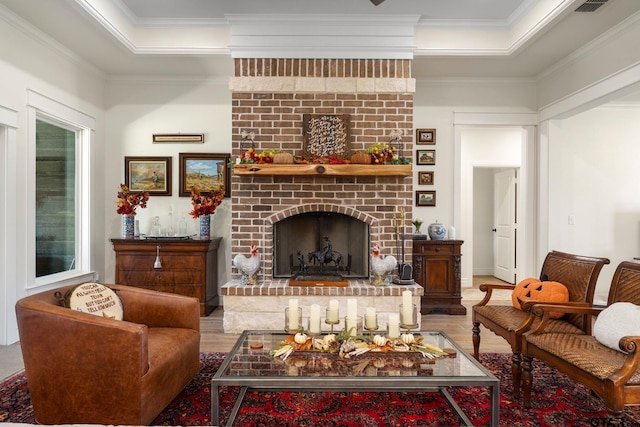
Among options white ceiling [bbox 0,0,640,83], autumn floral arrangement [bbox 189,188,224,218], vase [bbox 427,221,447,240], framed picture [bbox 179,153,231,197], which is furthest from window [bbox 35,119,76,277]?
vase [bbox 427,221,447,240]

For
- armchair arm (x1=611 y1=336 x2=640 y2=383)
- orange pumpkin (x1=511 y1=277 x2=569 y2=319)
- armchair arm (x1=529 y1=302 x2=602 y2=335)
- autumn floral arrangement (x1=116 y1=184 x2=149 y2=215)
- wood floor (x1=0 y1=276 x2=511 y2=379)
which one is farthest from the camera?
autumn floral arrangement (x1=116 y1=184 x2=149 y2=215)

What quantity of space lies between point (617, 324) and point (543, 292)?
Result: 712mm

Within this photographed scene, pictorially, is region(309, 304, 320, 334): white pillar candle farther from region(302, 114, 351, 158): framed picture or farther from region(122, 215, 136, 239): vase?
region(122, 215, 136, 239): vase

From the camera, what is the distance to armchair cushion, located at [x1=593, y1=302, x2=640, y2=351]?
210 centimetres

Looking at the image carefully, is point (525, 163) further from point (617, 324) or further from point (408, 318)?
point (408, 318)

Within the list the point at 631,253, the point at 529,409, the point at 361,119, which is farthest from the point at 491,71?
the point at 529,409

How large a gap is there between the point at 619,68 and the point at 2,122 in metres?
5.47

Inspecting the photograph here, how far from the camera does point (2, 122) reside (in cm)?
348

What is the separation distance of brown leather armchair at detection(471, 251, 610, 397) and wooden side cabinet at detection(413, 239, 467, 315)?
153cm

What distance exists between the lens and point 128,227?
186 inches

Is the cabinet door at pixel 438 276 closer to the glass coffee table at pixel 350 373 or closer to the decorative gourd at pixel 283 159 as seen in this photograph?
the decorative gourd at pixel 283 159

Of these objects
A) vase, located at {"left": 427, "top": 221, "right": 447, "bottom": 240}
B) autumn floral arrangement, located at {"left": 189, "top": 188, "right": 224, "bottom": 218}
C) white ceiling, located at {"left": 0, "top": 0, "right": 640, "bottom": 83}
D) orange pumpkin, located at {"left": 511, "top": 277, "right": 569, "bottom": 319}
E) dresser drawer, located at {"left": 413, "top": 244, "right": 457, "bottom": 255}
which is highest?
white ceiling, located at {"left": 0, "top": 0, "right": 640, "bottom": 83}

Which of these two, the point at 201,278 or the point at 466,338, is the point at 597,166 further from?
the point at 201,278

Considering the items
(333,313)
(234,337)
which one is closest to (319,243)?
(234,337)
